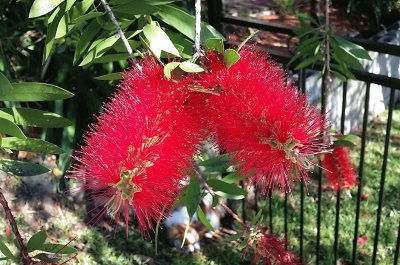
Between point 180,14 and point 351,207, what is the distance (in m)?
2.35

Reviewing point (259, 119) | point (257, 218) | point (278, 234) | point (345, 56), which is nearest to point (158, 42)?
point (259, 119)

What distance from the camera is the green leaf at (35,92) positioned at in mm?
867

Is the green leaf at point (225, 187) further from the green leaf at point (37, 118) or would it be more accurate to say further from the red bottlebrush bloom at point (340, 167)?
the red bottlebrush bloom at point (340, 167)

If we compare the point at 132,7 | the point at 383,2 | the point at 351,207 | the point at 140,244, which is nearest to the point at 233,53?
the point at 132,7

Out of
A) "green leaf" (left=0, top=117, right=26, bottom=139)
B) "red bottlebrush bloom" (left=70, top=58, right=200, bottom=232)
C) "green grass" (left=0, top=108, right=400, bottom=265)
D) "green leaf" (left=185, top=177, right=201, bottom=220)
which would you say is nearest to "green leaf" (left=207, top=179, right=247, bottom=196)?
"green leaf" (left=185, top=177, right=201, bottom=220)

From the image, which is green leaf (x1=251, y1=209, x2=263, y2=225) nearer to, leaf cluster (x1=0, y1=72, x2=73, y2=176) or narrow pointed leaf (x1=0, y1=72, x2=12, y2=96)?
leaf cluster (x1=0, y1=72, x2=73, y2=176)

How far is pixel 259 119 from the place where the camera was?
724mm

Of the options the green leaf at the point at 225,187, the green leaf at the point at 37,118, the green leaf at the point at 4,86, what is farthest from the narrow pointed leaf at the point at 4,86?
the green leaf at the point at 225,187

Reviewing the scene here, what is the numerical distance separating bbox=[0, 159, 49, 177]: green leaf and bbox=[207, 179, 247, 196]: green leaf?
1.20ft

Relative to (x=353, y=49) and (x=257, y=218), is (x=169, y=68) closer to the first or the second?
(x=257, y=218)

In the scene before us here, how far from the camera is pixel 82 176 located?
33.0 inches

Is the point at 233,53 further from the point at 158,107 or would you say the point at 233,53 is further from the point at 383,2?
A: the point at 383,2

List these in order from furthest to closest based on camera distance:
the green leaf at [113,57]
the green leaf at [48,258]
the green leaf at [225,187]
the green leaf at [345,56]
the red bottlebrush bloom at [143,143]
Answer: the green leaf at [345,56]
the green leaf at [225,187]
the green leaf at [113,57]
the green leaf at [48,258]
the red bottlebrush bloom at [143,143]

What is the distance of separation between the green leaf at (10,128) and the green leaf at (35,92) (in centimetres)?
5
